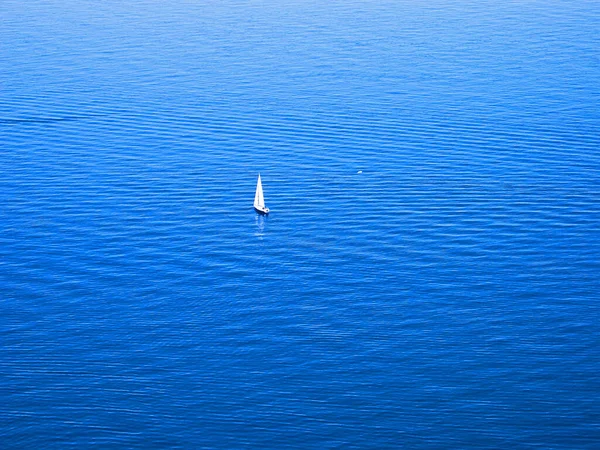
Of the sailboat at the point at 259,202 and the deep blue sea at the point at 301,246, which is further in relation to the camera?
the sailboat at the point at 259,202

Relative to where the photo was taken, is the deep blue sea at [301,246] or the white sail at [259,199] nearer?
the deep blue sea at [301,246]

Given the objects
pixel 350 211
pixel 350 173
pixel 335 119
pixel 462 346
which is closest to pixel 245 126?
pixel 335 119

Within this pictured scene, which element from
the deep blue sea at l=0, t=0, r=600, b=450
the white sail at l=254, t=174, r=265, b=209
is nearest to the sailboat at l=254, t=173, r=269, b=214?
the white sail at l=254, t=174, r=265, b=209

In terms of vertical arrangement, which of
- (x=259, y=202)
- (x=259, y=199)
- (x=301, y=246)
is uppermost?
(x=259, y=199)

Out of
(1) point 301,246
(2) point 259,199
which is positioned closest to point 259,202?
(2) point 259,199

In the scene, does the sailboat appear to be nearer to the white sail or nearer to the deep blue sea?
the white sail

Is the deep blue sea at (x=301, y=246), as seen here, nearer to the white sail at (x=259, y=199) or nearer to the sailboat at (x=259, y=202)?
the sailboat at (x=259, y=202)

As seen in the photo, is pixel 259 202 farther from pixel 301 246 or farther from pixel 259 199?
pixel 301 246

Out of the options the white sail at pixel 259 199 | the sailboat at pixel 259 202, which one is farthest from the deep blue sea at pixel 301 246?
the white sail at pixel 259 199

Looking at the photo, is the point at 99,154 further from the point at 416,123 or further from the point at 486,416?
the point at 486,416
